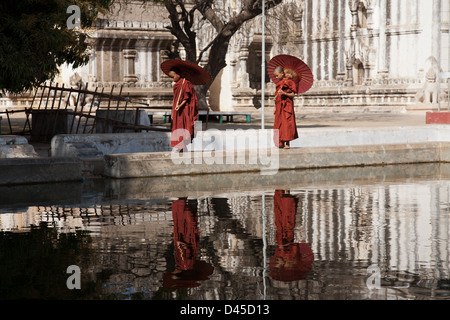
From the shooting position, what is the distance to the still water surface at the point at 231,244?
637 centimetres

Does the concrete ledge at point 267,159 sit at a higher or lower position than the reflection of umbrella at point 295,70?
lower

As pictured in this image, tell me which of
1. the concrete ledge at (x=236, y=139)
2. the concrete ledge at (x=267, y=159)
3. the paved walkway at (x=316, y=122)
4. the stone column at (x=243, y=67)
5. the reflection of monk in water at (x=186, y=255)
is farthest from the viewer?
the stone column at (x=243, y=67)

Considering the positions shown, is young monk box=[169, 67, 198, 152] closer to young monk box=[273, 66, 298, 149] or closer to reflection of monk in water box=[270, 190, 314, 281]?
young monk box=[273, 66, 298, 149]

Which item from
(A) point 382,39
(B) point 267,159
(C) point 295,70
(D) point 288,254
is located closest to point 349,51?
(A) point 382,39

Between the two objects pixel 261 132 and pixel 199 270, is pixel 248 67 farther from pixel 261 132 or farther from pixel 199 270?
pixel 199 270

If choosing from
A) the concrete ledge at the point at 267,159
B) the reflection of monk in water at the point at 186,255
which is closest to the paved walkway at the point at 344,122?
the concrete ledge at the point at 267,159

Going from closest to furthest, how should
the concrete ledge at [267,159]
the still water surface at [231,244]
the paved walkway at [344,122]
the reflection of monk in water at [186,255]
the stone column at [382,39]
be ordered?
1. the still water surface at [231,244]
2. the reflection of monk in water at [186,255]
3. the concrete ledge at [267,159]
4. the paved walkway at [344,122]
5. the stone column at [382,39]

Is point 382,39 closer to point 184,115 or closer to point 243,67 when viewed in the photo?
point 243,67

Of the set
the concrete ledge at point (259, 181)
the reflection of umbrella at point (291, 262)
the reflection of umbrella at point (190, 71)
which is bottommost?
the reflection of umbrella at point (291, 262)

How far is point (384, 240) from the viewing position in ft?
27.7

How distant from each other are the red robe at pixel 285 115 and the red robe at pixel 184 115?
177 centimetres

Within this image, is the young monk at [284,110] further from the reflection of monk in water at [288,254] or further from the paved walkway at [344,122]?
the paved walkway at [344,122]

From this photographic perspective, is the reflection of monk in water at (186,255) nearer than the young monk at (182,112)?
Yes

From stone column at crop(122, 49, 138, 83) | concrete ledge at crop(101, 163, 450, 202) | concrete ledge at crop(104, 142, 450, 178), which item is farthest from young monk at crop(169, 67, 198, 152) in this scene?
stone column at crop(122, 49, 138, 83)
